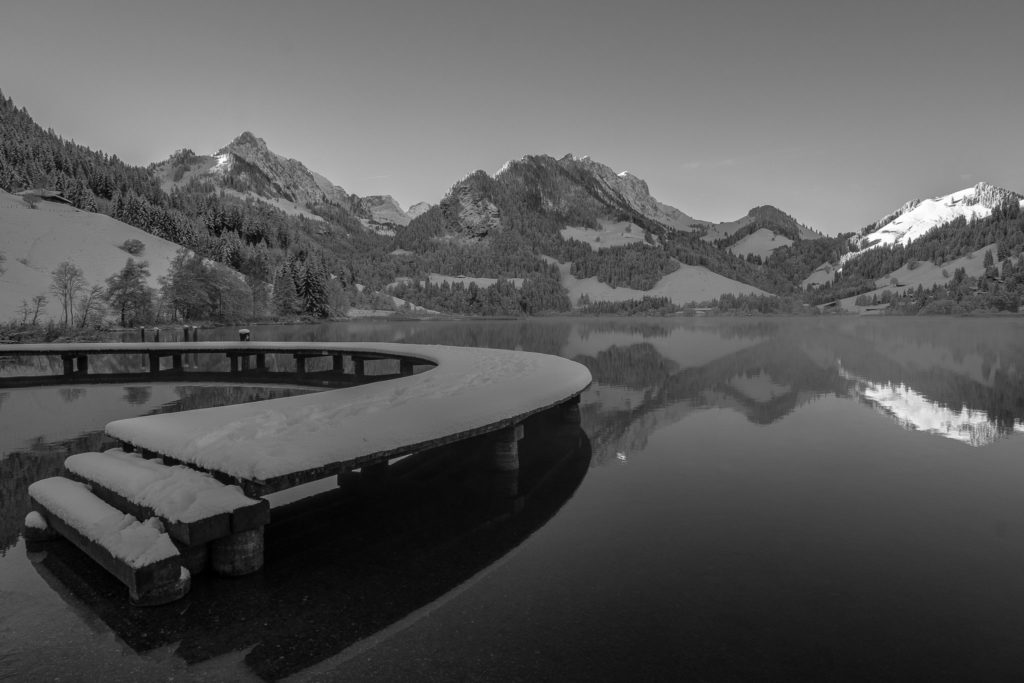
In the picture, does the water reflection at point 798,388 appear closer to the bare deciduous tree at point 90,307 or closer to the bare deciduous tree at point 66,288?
the bare deciduous tree at point 90,307

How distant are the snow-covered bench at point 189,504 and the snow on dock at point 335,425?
32 cm

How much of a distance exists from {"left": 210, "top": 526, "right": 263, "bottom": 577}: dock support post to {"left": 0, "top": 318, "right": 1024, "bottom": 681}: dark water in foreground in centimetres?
20

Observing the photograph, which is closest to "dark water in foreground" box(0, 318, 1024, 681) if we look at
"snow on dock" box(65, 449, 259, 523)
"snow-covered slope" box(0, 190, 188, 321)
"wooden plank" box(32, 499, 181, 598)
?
"wooden plank" box(32, 499, 181, 598)

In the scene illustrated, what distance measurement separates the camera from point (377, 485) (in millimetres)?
12672

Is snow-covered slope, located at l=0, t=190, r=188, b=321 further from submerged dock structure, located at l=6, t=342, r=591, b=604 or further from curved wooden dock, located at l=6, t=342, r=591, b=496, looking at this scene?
submerged dock structure, located at l=6, t=342, r=591, b=604

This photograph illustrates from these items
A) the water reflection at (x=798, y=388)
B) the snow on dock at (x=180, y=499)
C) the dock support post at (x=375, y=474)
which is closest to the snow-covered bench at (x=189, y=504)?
the snow on dock at (x=180, y=499)

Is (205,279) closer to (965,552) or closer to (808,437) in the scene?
(808,437)

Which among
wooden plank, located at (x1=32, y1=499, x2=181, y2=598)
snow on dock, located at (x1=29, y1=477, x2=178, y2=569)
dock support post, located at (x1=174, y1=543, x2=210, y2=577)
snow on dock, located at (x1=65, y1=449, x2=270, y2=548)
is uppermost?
snow on dock, located at (x1=65, y1=449, x2=270, y2=548)

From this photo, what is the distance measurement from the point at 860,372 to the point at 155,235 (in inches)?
5312

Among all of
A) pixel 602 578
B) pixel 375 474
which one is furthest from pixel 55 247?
pixel 602 578

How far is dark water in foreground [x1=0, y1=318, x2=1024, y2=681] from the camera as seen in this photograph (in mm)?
6082

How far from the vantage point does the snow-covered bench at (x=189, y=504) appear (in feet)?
24.0

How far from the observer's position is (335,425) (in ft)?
Answer: 35.1

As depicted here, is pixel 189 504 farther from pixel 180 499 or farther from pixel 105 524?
pixel 105 524
